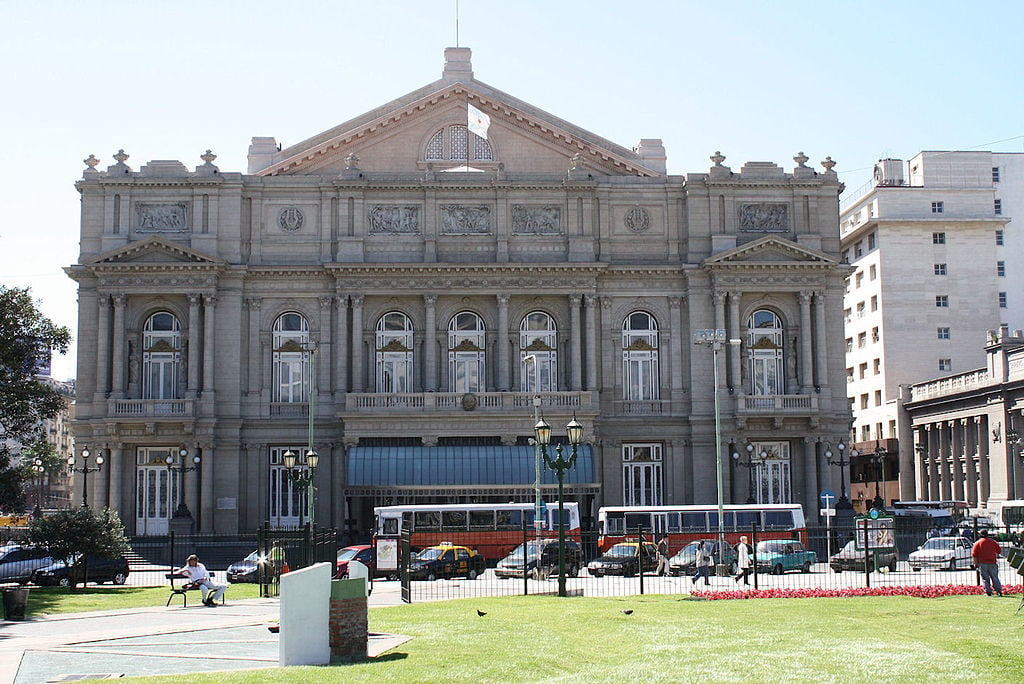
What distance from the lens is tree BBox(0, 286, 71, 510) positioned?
152 feet

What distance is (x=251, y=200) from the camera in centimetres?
6794

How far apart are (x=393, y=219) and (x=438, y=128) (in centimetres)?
634

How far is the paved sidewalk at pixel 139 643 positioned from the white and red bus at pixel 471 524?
20.7 meters

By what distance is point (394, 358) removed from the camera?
67.6 m

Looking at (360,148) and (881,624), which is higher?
(360,148)

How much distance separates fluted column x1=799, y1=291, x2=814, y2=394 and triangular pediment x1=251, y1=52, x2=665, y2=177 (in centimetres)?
1088

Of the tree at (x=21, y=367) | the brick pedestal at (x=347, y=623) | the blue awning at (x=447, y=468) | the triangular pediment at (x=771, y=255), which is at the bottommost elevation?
the brick pedestal at (x=347, y=623)

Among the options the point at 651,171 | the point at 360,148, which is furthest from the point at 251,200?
the point at 651,171

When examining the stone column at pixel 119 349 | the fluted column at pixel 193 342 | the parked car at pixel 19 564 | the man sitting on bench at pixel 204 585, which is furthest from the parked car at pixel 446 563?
the stone column at pixel 119 349

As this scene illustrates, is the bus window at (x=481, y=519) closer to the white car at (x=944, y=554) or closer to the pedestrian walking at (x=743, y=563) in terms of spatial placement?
the pedestrian walking at (x=743, y=563)

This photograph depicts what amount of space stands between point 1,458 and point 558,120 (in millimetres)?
35207

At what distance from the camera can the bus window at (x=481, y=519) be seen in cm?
5516

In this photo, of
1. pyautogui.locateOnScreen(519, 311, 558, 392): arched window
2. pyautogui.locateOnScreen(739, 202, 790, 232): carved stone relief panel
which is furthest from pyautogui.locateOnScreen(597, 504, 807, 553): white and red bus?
pyautogui.locateOnScreen(739, 202, 790, 232): carved stone relief panel

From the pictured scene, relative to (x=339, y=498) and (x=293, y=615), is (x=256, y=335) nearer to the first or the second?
(x=339, y=498)
